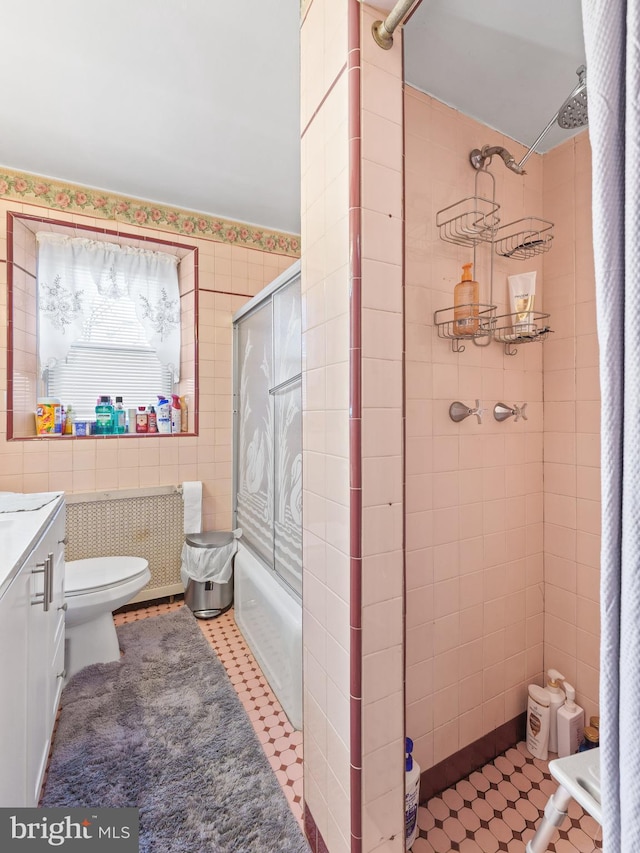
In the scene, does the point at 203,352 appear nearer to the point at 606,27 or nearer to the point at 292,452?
the point at 292,452

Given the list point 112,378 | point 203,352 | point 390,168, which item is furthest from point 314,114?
point 112,378

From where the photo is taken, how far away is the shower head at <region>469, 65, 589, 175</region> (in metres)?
1.10

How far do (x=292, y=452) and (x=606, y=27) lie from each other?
60.2 inches

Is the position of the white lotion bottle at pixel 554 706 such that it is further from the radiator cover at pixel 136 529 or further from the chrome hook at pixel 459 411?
the radiator cover at pixel 136 529

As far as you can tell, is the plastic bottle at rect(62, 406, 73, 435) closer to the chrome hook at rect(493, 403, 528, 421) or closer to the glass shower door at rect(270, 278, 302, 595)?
the glass shower door at rect(270, 278, 302, 595)

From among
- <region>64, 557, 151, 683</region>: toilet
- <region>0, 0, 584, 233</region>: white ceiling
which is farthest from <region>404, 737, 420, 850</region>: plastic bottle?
<region>0, 0, 584, 233</region>: white ceiling

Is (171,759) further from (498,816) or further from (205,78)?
(205,78)

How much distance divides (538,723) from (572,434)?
1039 mm

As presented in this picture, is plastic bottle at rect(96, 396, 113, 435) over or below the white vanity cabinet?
over

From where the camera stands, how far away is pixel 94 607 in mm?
1803

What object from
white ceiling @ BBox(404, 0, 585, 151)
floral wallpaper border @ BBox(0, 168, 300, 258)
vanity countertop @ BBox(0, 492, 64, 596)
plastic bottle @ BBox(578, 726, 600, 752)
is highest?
floral wallpaper border @ BBox(0, 168, 300, 258)

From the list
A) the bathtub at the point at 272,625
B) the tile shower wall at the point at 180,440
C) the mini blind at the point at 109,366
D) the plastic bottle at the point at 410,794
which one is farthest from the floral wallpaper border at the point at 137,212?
the plastic bottle at the point at 410,794

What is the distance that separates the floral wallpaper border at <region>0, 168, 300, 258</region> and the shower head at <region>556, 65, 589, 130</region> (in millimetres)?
1960
